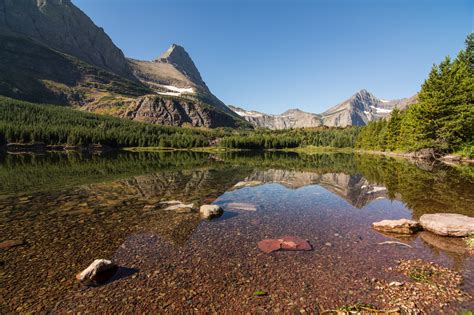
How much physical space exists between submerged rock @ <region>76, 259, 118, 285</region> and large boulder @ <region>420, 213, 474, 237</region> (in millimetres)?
18275

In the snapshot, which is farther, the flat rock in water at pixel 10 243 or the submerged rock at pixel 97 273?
the flat rock in water at pixel 10 243

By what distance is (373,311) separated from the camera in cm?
798

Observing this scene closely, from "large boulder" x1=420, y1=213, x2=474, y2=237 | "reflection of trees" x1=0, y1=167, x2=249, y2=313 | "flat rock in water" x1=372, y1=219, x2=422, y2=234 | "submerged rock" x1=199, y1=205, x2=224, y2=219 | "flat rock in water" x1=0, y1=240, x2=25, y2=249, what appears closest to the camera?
"reflection of trees" x1=0, y1=167, x2=249, y2=313

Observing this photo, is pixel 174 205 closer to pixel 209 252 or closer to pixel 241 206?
pixel 241 206

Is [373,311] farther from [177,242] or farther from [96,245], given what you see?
[96,245]

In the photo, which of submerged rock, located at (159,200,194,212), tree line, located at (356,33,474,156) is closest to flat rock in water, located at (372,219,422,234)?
submerged rock, located at (159,200,194,212)

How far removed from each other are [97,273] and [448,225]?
19098 mm

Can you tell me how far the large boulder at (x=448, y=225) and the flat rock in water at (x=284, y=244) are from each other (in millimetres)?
8119

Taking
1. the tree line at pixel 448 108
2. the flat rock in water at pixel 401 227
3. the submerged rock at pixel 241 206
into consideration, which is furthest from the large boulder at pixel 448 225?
the tree line at pixel 448 108

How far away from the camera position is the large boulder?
13.7 metres

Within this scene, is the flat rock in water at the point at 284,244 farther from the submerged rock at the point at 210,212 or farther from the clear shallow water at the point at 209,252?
the submerged rock at the point at 210,212

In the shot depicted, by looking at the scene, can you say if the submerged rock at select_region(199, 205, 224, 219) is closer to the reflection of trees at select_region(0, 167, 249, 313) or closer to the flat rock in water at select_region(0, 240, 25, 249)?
the reflection of trees at select_region(0, 167, 249, 313)

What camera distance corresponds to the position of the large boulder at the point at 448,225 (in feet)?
45.0

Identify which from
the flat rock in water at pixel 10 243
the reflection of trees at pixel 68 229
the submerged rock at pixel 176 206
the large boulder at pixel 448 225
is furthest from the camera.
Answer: the submerged rock at pixel 176 206
